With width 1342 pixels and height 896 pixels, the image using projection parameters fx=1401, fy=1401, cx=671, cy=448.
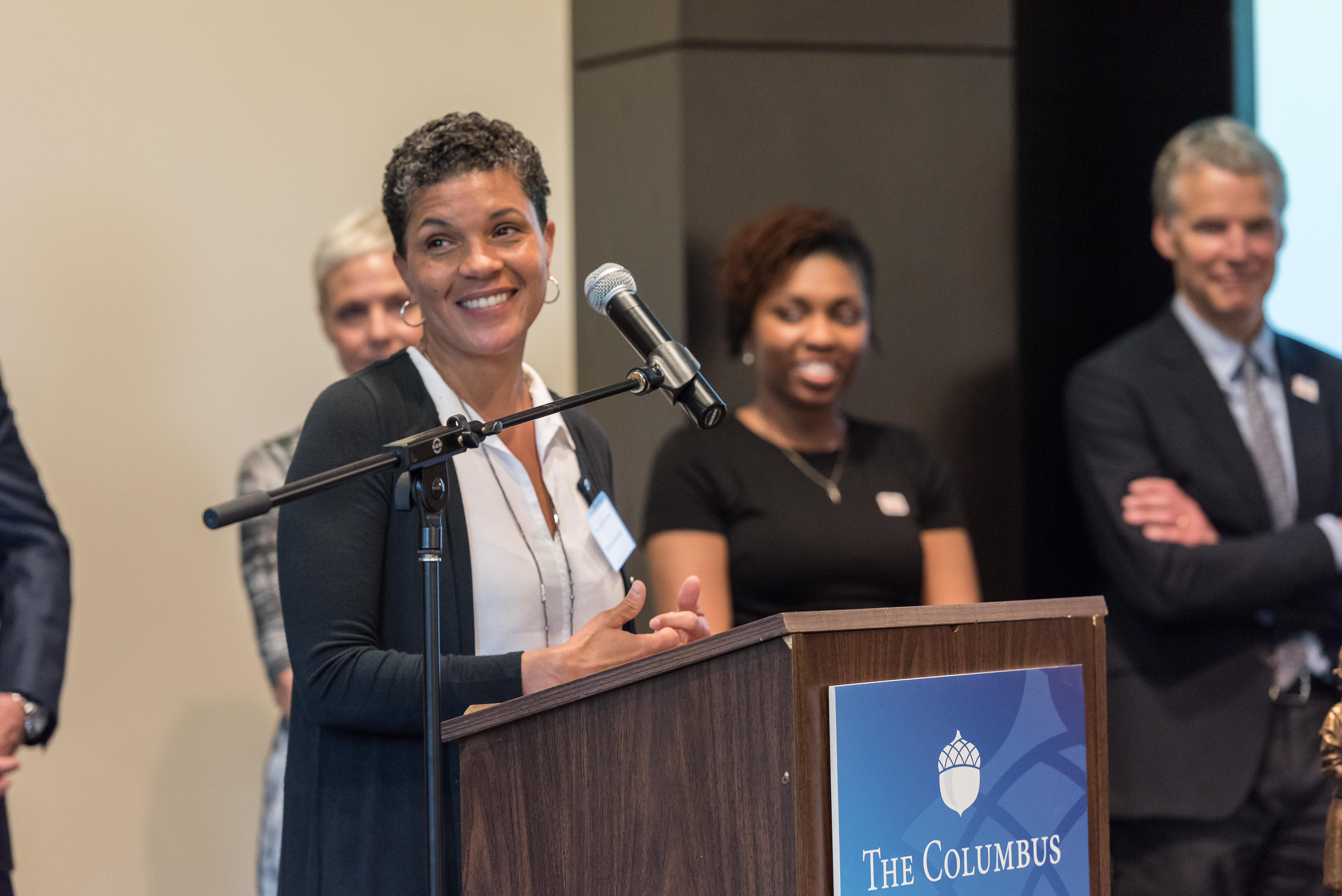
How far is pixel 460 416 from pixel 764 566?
163 cm

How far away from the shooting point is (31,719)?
7.65 ft

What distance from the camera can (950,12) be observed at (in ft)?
13.3

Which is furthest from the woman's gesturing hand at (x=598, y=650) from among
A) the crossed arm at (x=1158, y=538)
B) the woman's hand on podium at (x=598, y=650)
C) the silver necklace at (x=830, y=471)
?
the crossed arm at (x=1158, y=538)

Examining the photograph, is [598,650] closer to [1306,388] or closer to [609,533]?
[609,533]

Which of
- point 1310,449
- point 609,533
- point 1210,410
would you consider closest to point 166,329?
point 609,533

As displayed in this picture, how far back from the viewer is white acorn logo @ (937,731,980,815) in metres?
1.44

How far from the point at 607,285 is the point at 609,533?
0.42m

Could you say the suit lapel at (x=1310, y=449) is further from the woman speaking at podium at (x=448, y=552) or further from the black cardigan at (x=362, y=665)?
the black cardigan at (x=362, y=665)

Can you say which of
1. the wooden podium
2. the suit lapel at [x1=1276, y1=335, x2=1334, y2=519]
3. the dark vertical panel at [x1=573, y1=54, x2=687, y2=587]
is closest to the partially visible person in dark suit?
the suit lapel at [x1=1276, y1=335, x2=1334, y2=519]

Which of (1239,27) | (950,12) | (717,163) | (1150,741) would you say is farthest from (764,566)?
(1239,27)

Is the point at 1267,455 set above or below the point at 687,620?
above

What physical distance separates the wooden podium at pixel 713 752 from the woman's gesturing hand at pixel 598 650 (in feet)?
0.30

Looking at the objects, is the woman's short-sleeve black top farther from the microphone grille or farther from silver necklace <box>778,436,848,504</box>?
the microphone grille

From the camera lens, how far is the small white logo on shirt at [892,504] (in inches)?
130
